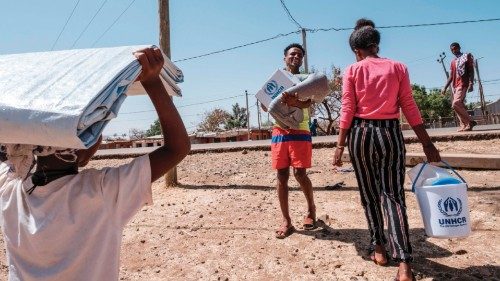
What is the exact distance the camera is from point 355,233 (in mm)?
3803

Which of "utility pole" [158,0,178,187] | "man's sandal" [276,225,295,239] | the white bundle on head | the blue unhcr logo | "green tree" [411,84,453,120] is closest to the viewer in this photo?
the white bundle on head

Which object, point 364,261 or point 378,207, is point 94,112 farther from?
point 364,261

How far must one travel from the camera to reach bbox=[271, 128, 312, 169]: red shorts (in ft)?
12.3

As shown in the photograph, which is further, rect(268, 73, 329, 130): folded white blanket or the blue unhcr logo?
rect(268, 73, 329, 130): folded white blanket

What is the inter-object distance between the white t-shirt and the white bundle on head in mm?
57

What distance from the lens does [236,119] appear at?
66438 millimetres

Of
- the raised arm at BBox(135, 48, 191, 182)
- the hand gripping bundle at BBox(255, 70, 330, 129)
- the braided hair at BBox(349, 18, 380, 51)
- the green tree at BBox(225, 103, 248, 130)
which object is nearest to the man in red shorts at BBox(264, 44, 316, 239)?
the hand gripping bundle at BBox(255, 70, 330, 129)

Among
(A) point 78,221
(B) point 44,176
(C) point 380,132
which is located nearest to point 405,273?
(C) point 380,132

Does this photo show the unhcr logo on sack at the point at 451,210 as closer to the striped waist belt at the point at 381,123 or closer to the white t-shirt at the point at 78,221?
the striped waist belt at the point at 381,123

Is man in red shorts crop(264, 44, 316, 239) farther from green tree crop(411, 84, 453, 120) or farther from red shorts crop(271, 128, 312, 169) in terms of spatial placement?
green tree crop(411, 84, 453, 120)

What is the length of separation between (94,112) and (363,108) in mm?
2163

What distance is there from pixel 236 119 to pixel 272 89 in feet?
207

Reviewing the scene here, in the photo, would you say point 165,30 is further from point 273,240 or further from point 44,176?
point 44,176

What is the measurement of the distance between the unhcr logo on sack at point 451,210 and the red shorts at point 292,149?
1.38 meters
